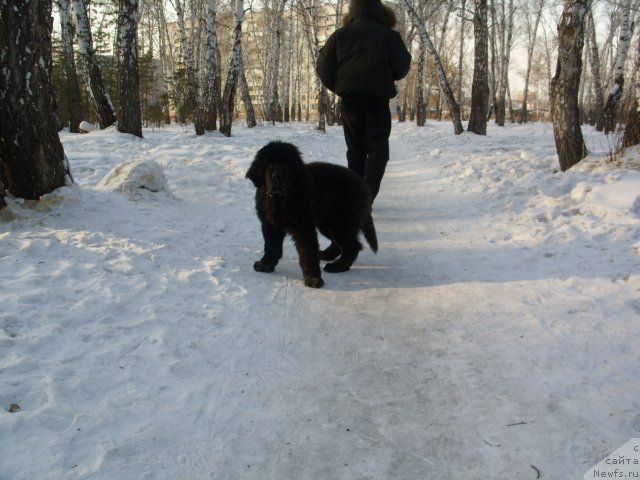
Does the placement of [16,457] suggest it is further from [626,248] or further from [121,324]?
[626,248]

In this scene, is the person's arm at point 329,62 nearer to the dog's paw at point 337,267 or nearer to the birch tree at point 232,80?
the dog's paw at point 337,267

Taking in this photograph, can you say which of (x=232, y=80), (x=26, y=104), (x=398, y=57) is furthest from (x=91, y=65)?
(x=398, y=57)

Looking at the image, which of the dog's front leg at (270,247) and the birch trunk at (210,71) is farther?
the birch trunk at (210,71)

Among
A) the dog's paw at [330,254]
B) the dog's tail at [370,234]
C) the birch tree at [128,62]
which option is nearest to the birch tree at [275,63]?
the birch tree at [128,62]

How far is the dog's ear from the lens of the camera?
351 cm

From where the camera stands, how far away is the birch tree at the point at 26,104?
431cm

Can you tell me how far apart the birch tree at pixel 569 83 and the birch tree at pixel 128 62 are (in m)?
9.82

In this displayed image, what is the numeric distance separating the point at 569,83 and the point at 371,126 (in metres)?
4.15

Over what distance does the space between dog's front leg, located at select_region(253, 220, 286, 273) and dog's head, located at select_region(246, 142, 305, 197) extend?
0.37 metres

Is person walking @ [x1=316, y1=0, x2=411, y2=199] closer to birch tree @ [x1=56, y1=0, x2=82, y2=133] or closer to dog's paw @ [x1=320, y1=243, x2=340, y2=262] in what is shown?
dog's paw @ [x1=320, y1=243, x2=340, y2=262]

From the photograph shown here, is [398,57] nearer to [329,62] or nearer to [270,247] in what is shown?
[329,62]

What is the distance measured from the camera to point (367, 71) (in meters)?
4.86

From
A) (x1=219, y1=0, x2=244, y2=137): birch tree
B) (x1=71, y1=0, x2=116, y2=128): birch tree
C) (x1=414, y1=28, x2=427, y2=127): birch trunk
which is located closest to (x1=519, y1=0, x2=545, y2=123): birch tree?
(x1=414, y1=28, x2=427, y2=127): birch trunk

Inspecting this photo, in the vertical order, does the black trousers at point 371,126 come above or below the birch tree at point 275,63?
below
